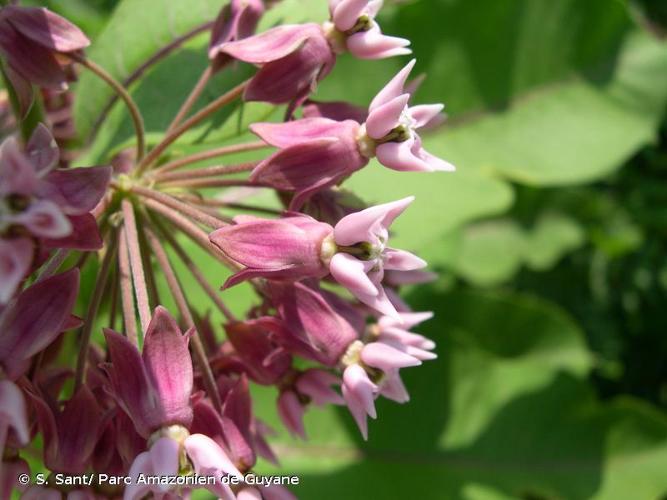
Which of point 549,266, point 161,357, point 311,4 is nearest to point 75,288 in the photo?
point 161,357

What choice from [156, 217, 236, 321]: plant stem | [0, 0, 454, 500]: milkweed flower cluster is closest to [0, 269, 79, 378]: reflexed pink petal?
[0, 0, 454, 500]: milkweed flower cluster

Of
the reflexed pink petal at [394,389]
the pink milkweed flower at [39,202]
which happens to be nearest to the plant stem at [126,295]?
the pink milkweed flower at [39,202]

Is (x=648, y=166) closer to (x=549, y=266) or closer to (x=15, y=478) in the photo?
(x=549, y=266)

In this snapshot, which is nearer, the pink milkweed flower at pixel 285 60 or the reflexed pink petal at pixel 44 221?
the reflexed pink petal at pixel 44 221

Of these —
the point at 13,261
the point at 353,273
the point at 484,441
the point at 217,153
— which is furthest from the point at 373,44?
the point at 484,441

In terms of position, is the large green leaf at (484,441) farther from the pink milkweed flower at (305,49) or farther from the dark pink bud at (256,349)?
the pink milkweed flower at (305,49)

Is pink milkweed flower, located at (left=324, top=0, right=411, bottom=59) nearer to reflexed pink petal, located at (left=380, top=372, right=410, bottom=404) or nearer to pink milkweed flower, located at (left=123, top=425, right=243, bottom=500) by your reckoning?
reflexed pink petal, located at (left=380, top=372, right=410, bottom=404)
